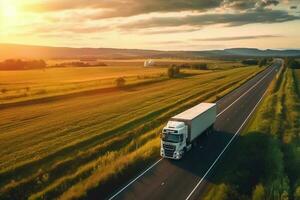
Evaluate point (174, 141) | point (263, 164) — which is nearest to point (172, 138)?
point (174, 141)

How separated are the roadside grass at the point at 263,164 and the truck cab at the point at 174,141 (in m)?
3.59

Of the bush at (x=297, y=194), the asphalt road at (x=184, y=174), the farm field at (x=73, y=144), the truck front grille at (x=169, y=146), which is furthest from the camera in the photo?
the truck front grille at (x=169, y=146)

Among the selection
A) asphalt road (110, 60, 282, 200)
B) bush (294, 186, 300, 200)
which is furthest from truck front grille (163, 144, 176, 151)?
bush (294, 186, 300, 200)

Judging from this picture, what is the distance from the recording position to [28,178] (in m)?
26.8

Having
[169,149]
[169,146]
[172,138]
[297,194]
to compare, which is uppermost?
[172,138]

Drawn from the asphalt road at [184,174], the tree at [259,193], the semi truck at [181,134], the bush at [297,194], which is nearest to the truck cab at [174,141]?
the semi truck at [181,134]

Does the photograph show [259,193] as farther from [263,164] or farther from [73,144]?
[73,144]

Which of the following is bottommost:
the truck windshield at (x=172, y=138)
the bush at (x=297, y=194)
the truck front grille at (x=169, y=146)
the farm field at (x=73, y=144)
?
the farm field at (x=73, y=144)

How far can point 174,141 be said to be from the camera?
3036 cm

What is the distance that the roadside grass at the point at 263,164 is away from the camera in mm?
23500

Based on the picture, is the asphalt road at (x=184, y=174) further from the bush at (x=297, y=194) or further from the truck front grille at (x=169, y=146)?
the bush at (x=297, y=194)

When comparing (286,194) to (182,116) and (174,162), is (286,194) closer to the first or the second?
(174,162)

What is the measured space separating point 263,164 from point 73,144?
17933 millimetres

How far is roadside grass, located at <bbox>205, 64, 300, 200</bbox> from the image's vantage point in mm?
23500
